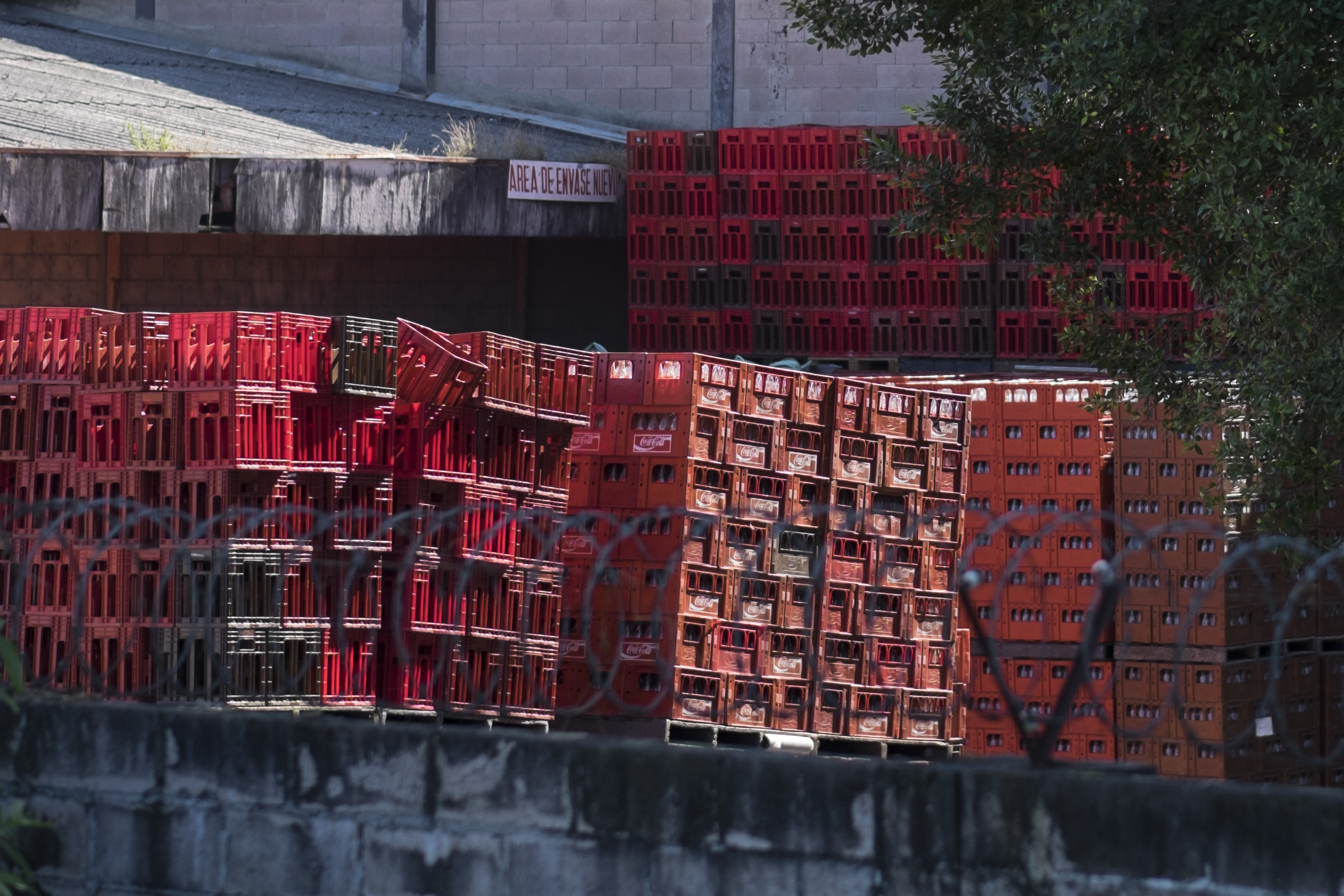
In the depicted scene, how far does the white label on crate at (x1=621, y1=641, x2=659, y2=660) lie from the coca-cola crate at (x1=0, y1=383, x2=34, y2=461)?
368cm

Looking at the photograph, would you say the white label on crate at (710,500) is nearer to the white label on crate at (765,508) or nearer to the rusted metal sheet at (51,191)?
the white label on crate at (765,508)

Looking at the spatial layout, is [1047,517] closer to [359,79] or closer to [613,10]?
[613,10]

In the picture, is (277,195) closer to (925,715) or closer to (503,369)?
(503,369)

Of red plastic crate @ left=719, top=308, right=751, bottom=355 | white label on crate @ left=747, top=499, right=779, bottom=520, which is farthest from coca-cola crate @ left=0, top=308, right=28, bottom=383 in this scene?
red plastic crate @ left=719, top=308, right=751, bottom=355

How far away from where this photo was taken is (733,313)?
18.9 m

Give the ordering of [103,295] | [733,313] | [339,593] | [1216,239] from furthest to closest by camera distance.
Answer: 1. [103,295]
2. [733,313]
3. [1216,239]
4. [339,593]

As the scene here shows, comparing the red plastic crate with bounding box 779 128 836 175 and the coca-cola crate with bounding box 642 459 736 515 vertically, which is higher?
Result: the red plastic crate with bounding box 779 128 836 175

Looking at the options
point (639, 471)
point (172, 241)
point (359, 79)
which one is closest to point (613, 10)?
point (359, 79)

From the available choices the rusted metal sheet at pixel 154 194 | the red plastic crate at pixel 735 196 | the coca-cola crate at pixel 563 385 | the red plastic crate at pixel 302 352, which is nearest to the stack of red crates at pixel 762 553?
the coca-cola crate at pixel 563 385

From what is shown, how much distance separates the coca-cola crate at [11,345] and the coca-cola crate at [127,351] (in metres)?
0.51

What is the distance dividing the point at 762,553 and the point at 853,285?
728cm

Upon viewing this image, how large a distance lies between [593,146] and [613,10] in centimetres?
449

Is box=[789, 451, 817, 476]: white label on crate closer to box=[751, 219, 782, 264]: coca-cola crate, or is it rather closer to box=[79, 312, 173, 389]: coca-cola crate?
box=[79, 312, 173, 389]: coca-cola crate

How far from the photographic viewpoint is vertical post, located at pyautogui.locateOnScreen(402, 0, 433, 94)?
2716cm
